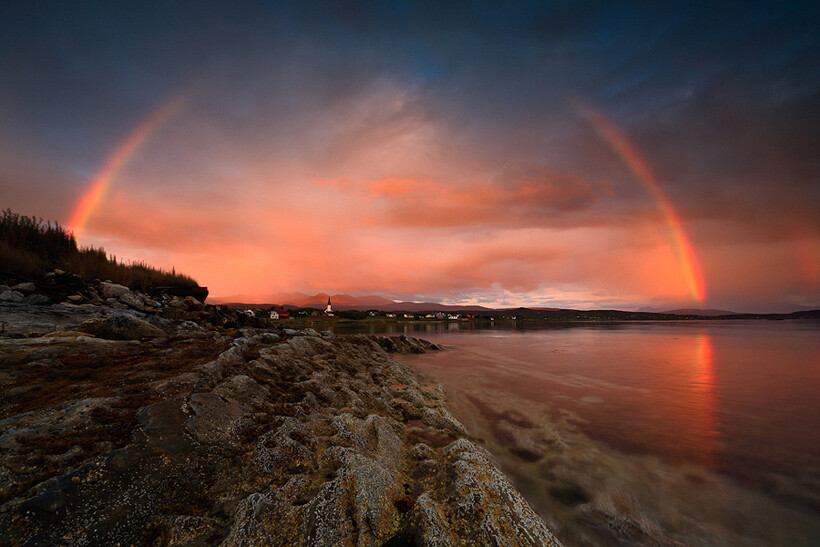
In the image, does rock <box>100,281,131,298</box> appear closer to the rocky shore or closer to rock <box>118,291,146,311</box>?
rock <box>118,291,146,311</box>

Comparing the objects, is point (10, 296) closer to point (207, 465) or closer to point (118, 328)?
point (118, 328)

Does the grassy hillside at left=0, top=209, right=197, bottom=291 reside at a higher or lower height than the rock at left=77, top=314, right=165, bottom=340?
higher

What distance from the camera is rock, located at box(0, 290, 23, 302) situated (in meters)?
11.5

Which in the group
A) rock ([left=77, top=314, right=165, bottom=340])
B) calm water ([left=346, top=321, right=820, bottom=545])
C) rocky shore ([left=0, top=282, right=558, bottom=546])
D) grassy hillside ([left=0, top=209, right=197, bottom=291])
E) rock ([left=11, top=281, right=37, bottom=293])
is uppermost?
grassy hillside ([left=0, top=209, right=197, bottom=291])

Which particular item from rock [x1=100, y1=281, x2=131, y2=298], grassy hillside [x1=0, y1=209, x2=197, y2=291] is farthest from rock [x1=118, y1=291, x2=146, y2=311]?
grassy hillside [x1=0, y1=209, x2=197, y2=291]

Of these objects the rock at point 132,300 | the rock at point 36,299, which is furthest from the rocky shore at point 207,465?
the rock at point 132,300

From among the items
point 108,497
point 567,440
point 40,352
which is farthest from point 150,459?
point 567,440

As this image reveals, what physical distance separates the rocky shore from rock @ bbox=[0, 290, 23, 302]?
4729 mm

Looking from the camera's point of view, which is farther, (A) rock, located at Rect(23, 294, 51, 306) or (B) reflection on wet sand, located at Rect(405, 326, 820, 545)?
(A) rock, located at Rect(23, 294, 51, 306)

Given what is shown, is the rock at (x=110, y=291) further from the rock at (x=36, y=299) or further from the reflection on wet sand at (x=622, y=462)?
the reflection on wet sand at (x=622, y=462)

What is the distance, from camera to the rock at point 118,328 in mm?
10016

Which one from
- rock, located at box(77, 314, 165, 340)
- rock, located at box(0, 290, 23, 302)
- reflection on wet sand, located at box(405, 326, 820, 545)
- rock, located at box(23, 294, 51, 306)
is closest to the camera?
reflection on wet sand, located at box(405, 326, 820, 545)

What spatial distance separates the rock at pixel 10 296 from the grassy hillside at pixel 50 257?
141 inches

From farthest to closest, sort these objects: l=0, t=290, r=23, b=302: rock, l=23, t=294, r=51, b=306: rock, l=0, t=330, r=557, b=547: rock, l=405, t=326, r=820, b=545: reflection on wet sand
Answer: l=23, t=294, r=51, b=306: rock → l=0, t=290, r=23, b=302: rock → l=405, t=326, r=820, b=545: reflection on wet sand → l=0, t=330, r=557, b=547: rock
